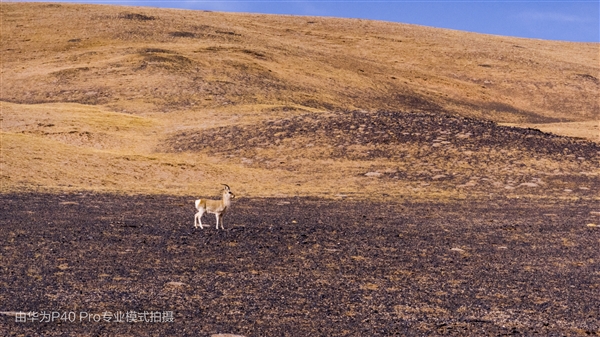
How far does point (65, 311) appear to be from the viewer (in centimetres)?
714

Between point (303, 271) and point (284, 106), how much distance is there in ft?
74.0

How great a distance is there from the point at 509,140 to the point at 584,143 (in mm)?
2546

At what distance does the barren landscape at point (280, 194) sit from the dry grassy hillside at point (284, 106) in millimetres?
133

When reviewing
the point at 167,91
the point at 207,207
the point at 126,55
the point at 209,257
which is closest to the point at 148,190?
the point at 207,207

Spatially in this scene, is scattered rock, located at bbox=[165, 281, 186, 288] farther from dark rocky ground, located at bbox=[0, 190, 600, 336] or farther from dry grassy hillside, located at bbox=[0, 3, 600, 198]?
dry grassy hillside, located at bbox=[0, 3, 600, 198]

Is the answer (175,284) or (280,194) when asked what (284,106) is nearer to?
(280,194)

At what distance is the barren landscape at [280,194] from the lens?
7629mm

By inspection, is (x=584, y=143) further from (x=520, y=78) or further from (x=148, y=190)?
(x=520, y=78)

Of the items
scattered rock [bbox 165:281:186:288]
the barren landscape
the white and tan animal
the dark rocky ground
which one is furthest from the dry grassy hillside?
scattered rock [bbox 165:281:186:288]

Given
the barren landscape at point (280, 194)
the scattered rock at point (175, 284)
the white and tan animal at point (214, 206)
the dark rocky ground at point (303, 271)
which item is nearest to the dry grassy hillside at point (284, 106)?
the barren landscape at point (280, 194)

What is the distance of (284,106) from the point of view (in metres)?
31.4

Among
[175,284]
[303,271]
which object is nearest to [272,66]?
[303,271]

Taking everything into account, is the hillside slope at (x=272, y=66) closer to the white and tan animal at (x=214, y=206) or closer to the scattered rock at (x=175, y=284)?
the white and tan animal at (x=214, y=206)

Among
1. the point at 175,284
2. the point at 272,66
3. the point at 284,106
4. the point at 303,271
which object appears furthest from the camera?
the point at 272,66
